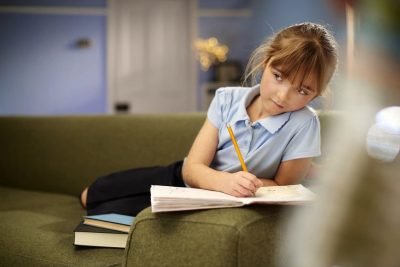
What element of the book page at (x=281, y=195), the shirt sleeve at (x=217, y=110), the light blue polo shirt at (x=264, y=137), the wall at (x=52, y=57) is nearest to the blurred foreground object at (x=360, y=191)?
the book page at (x=281, y=195)

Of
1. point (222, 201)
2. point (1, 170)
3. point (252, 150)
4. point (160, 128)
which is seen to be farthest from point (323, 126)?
point (1, 170)

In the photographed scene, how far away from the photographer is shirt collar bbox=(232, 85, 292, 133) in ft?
4.21

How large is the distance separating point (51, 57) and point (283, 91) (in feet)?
19.4

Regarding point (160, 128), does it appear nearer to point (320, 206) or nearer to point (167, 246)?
point (167, 246)

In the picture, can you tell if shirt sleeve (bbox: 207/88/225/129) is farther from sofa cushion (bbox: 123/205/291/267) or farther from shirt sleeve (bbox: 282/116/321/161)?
sofa cushion (bbox: 123/205/291/267)

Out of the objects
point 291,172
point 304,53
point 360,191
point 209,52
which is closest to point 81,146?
point 291,172

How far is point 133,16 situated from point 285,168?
18.8ft

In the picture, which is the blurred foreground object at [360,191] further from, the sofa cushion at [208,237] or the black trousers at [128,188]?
the black trousers at [128,188]

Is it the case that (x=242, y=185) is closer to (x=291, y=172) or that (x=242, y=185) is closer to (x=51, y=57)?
(x=291, y=172)

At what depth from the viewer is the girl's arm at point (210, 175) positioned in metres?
0.99

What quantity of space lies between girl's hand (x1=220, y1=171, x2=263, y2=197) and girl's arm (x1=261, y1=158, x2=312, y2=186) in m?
0.25

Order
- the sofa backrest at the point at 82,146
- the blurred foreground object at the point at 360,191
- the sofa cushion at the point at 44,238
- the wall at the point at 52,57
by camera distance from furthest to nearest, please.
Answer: the wall at the point at 52,57
the sofa backrest at the point at 82,146
the sofa cushion at the point at 44,238
the blurred foreground object at the point at 360,191

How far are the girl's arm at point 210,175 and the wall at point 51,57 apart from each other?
551 centimetres

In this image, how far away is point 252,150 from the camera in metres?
1.32
